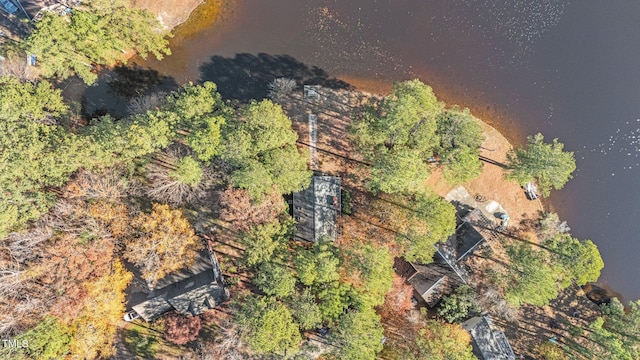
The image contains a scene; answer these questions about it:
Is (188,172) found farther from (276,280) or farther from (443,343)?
(443,343)

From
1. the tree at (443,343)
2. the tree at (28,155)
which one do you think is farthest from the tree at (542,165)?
the tree at (28,155)

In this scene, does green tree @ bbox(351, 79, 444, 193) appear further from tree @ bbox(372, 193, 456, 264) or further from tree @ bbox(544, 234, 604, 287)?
tree @ bbox(544, 234, 604, 287)

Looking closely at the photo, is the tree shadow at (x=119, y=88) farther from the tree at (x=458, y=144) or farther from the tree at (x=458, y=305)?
the tree at (x=458, y=305)

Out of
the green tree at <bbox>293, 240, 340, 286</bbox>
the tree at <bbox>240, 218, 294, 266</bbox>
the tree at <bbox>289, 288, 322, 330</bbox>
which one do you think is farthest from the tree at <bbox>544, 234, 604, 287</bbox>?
the tree at <bbox>240, 218, 294, 266</bbox>

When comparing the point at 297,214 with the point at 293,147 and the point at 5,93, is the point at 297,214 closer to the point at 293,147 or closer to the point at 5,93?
the point at 293,147

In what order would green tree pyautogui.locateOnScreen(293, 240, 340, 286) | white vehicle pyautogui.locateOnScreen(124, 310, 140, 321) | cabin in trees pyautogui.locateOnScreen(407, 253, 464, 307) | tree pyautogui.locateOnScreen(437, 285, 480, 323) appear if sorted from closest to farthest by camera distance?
green tree pyautogui.locateOnScreen(293, 240, 340, 286)
white vehicle pyautogui.locateOnScreen(124, 310, 140, 321)
tree pyautogui.locateOnScreen(437, 285, 480, 323)
cabin in trees pyautogui.locateOnScreen(407, 253, 464, 307)

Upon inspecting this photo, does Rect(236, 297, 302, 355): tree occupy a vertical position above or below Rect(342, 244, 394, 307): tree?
below

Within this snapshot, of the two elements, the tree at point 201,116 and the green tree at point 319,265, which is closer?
the tree at point 201,116
